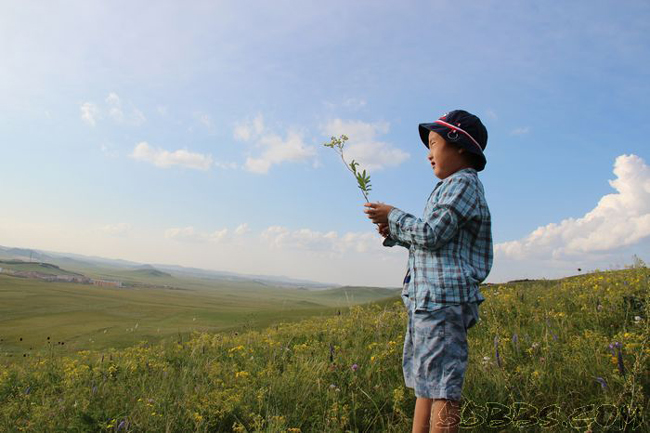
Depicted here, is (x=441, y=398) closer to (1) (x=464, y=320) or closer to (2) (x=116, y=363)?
(1) (x=464, y=320)

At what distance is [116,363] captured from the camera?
5.71 metres

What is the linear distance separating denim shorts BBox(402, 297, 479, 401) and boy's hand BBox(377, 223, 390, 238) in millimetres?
649

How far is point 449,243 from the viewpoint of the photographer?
2.63m

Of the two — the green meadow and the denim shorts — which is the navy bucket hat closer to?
the denim shorts

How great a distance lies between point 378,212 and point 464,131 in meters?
0.86

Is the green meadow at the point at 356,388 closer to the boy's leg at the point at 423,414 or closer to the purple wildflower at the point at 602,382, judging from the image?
the purple wildflower at the point at 602,382

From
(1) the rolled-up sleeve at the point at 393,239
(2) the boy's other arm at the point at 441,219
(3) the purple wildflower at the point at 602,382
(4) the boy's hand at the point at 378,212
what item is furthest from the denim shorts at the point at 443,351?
(3) the purple wildflower at the point at 602,382

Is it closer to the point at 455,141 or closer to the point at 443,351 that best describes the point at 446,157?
the point at 455,141

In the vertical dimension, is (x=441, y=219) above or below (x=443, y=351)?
above

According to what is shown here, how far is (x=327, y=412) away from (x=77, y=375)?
3.68m

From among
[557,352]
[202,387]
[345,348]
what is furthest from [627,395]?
[202,387]

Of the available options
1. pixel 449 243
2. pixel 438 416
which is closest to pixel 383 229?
pixel 449 243

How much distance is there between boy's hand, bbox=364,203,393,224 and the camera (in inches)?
110

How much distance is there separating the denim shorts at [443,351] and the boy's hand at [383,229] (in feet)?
2.13
